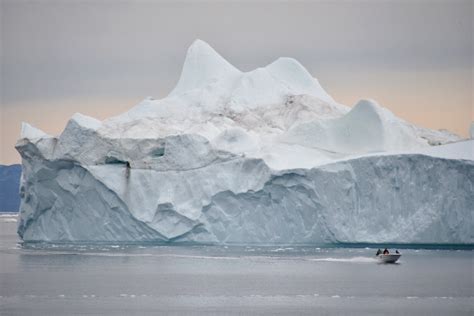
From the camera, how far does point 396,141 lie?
138ft

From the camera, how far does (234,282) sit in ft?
111

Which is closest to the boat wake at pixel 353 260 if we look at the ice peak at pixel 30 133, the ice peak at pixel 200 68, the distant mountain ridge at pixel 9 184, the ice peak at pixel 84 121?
the ice peak at pixel 84 121

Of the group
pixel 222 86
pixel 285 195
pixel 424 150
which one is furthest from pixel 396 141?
pixel 222 86

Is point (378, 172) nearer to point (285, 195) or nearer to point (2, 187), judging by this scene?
point (285, 195)

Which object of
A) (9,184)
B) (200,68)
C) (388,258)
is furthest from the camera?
(9,184)

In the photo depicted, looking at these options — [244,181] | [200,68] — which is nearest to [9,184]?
[200,68]

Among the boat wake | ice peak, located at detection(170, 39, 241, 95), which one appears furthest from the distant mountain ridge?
the boat wake

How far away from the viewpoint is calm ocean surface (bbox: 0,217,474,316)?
28.4 metres

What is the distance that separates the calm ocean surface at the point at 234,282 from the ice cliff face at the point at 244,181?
102 centimetres

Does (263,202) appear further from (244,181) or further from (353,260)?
(353,260)

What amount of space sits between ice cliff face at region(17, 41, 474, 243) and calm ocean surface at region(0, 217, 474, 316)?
1015 millimetres

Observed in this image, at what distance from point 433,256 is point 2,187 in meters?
73.0

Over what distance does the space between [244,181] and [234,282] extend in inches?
270

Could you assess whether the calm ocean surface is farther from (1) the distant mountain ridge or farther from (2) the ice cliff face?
(1) the distant mountain ridge
